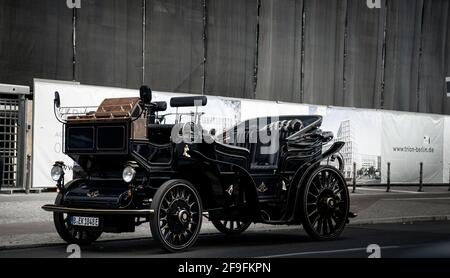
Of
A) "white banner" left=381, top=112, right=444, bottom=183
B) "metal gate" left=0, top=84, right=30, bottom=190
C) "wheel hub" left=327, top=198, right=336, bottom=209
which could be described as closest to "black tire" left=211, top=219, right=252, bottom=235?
"wheel hub" left=327, top=198, right=336, bottom=209

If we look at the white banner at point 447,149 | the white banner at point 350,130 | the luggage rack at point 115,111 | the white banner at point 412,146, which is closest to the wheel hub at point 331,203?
the luggage rack at point 115,111

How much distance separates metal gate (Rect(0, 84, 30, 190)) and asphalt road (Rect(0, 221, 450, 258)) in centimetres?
874

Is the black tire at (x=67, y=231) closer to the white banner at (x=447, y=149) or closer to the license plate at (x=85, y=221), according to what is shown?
the license plate at (x=85, y=221)

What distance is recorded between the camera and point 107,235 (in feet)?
39.5

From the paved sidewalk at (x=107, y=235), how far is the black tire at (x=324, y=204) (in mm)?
2282

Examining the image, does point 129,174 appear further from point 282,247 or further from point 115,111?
point 282,247

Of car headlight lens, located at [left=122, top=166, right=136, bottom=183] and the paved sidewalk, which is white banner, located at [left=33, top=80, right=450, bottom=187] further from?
car headlight lens, located at [left=122, top=166, right=136, bottom=183]

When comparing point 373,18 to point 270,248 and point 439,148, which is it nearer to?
point 439,148

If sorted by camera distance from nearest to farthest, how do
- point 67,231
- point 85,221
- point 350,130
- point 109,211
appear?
point 109,211, point 85,221, point 67,231, point 350,130

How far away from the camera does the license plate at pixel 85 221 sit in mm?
9773

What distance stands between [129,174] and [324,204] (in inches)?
131

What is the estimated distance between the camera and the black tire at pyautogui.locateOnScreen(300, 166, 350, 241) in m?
11.1

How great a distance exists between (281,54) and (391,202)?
9.13 m

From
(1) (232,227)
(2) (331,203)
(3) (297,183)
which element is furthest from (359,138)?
(3) (297,183)
